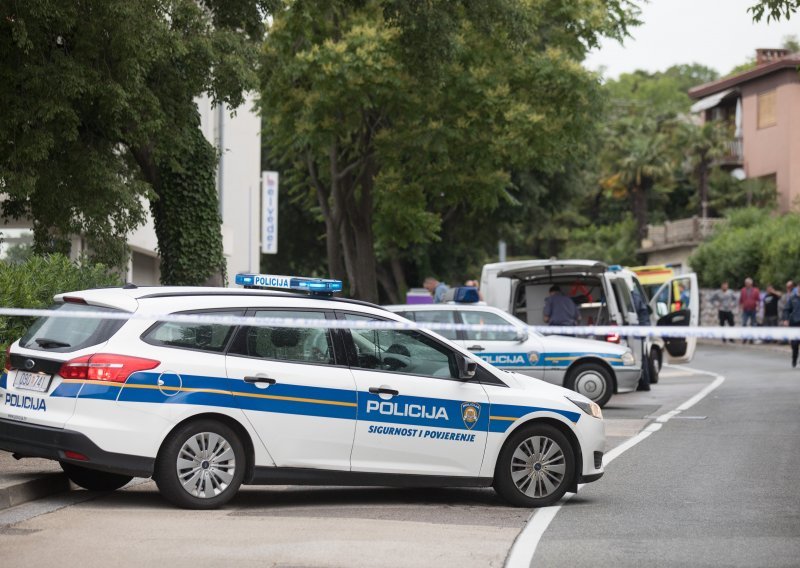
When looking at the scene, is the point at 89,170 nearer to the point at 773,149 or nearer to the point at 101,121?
the point at 101,121

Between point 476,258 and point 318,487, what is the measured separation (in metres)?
38.3

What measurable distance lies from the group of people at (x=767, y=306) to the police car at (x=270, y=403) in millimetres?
19278

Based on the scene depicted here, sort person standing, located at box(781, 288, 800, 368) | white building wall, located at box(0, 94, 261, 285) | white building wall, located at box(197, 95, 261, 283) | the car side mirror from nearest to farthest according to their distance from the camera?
the car side mirror < person standing, located at box(781, 288, 800, 368) < white building wall, located at box(0, 94, 261, 285) < white building wall, located at box(197, 95, 261, 283)

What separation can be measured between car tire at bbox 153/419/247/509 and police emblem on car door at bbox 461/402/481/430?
5.46 ft

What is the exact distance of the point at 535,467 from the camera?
10195mm

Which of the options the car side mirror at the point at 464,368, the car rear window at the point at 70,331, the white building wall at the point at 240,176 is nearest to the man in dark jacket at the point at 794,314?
the white building wall at the point at 240,176

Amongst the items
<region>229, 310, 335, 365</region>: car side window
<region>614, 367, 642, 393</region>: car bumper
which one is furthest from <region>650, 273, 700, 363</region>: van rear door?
<region>229, 310, 335, 365</region>: car side window

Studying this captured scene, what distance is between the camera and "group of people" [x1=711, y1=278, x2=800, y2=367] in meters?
28.7

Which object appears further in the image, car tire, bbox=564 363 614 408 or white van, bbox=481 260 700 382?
white van, bbox=481 260 700 382

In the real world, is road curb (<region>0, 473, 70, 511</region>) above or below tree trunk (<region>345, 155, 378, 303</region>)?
below

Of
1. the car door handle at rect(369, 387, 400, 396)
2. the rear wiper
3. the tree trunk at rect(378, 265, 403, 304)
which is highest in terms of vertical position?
the tree trunk at rect(378, 265, 403, 304)

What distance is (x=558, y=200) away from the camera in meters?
46.3

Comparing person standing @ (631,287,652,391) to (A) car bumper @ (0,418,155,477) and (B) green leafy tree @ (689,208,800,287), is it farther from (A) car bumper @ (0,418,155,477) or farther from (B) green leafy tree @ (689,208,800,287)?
(B) green leafy tree @ (689,208,800,287)

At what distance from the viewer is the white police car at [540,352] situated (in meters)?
19.2
